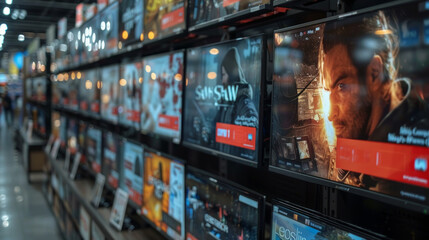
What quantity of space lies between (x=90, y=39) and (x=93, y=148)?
1143 millimetres

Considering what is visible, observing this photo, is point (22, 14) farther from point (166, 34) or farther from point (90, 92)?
point (166, 34)

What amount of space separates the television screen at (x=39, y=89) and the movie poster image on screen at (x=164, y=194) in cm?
586

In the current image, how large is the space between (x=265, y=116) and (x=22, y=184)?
7197mm

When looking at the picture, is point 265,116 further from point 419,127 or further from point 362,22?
point 419,127

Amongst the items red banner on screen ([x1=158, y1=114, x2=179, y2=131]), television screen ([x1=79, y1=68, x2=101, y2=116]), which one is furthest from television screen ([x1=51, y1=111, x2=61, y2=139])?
red banner on screen ([x1=158, y1=114, x2=179, y2=131])

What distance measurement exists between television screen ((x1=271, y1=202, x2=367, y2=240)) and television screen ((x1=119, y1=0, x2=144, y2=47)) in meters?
1.78

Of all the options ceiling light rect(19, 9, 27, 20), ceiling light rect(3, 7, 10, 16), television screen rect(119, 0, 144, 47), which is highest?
ceiling light rect(19, 9, 27, 20)

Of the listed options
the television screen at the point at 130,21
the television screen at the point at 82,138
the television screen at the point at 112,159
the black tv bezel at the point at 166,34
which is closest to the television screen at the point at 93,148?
the television screen at the point at 82,138

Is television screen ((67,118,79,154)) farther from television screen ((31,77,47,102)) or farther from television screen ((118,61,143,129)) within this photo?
television screen ((31,77,47,102))

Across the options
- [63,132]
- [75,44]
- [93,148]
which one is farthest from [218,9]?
[63,132]

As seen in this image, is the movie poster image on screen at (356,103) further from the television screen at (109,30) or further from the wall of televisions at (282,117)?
the television screen at (109,30)

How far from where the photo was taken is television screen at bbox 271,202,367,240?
124 centimetres

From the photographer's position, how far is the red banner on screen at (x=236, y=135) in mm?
1656

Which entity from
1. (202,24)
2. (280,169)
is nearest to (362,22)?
(280,169)
